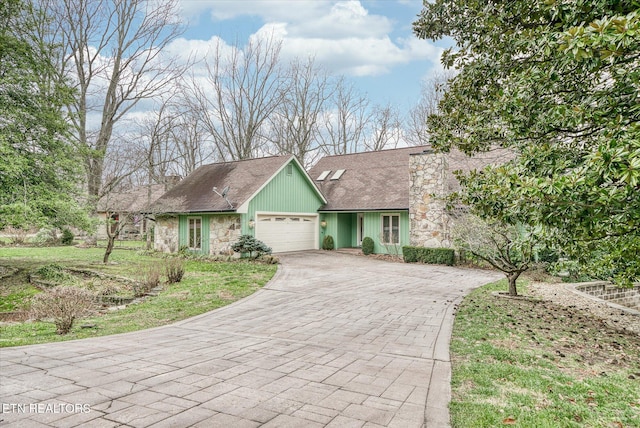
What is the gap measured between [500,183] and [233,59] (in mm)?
27351

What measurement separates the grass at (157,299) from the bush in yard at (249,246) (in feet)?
2.52

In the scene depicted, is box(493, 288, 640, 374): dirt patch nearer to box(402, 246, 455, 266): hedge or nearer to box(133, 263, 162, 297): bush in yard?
box(402, 246, 455, 266): hedge

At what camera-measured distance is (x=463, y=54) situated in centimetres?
647

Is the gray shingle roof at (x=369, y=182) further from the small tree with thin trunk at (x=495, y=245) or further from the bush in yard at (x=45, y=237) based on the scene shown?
the bush in yard at (x=45, y=237)

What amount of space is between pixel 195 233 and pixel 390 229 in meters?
9.73

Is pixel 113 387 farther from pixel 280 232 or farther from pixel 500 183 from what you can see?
pixel 280 232

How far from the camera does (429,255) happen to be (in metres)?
16.5

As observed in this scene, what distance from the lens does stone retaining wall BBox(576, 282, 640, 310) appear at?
438 inches

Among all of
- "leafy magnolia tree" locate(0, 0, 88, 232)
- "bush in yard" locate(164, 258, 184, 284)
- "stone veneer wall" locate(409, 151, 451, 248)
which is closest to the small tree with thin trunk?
"stone veneer wall" locate(409, 151, 451, 248)

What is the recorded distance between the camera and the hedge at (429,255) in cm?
1606

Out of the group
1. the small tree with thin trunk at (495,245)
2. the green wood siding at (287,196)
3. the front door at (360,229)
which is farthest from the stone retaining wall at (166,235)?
the small tree with thin trunk at (495,245)

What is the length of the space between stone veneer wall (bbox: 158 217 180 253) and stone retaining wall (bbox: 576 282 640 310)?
1703 cm

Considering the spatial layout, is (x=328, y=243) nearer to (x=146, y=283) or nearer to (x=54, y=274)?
(x=146, y=283)

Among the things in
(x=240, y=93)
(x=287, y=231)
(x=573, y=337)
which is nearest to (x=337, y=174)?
(x=287, y=231)
